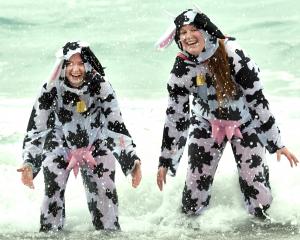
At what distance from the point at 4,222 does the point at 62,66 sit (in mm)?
1567

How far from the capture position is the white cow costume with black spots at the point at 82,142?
19.7 feet

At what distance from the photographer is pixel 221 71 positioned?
6.00m

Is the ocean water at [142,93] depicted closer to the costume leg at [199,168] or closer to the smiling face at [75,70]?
the costume leg at [199,168]

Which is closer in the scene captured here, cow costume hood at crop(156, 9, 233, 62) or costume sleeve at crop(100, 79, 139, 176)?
cow costume hood at crop(156, 9, 233, 62)

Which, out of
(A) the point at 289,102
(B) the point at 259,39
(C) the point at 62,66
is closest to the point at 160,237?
(C) the point at 62,66

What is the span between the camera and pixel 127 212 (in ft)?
23.5

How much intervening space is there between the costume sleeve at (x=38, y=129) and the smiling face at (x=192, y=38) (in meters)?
1.01

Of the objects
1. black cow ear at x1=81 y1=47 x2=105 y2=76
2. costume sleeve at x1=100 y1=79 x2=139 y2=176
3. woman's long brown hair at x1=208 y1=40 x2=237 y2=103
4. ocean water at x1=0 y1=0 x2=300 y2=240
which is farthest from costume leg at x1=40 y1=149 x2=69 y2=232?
woman's long brown hair at x1=208 y1=40 x2=237 y2=103

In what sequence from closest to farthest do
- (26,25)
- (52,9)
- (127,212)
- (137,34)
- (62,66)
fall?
(62,66)
(127,212)
(137,34)
(26,25)
(52,9)

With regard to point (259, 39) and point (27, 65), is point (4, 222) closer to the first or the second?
point (27, 65)

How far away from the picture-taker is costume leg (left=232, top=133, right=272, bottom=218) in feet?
20.7

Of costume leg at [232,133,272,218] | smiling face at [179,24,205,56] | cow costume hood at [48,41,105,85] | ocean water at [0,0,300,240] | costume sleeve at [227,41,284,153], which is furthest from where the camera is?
ocean water at [0,0,300,240]

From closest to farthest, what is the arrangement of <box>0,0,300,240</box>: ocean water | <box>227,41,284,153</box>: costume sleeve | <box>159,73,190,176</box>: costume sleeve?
<box>227,41,284,153</box>: costume sleeve < <box>159,73,190,176</box>: costume sleeve < <box>0,0,300,240</box>: ocean water

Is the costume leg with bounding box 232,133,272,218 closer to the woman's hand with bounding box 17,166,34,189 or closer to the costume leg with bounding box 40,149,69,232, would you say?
the costume leg with bounding box 40,149,69,232
